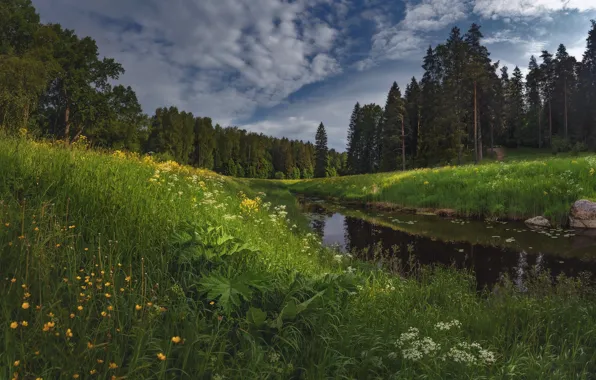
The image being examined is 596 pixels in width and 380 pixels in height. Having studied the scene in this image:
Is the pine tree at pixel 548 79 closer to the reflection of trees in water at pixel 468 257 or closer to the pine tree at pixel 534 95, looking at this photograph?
the pine tree at pixel 534 95

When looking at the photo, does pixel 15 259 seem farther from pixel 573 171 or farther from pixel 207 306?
pixel 573 171

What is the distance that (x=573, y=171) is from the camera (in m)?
16.4

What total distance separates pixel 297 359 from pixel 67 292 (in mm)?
2180

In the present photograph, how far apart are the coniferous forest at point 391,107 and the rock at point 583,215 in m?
17.8

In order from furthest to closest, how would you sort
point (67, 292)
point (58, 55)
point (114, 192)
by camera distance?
1. point (58, 55)
2. point (114, 192)
3. point (67, 292)

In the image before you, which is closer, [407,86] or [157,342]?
[157,342]

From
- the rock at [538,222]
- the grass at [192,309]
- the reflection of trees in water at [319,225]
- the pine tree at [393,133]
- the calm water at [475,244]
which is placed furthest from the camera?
the pine tree at [393,133]

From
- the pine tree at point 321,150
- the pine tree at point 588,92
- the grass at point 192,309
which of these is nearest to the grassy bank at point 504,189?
the grass at point 192,309

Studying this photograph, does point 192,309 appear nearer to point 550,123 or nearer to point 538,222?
point 538,222

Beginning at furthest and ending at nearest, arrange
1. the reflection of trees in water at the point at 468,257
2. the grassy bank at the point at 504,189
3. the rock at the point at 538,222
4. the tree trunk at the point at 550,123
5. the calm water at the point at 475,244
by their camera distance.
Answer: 1. the tree trunk at the point at 550,123
2. the grassy bank at the point at 504,189
3. the rock at the point at 538,222
4. the calm water at the point at 475,244
5. the reflection of trees in water at the point at 468,257

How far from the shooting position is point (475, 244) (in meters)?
11.3

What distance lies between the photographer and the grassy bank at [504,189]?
14.9 metres

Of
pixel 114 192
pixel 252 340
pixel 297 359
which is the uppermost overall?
pixel 114 192

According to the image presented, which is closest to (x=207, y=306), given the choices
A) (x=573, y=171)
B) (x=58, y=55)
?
(x=573, y=171)
